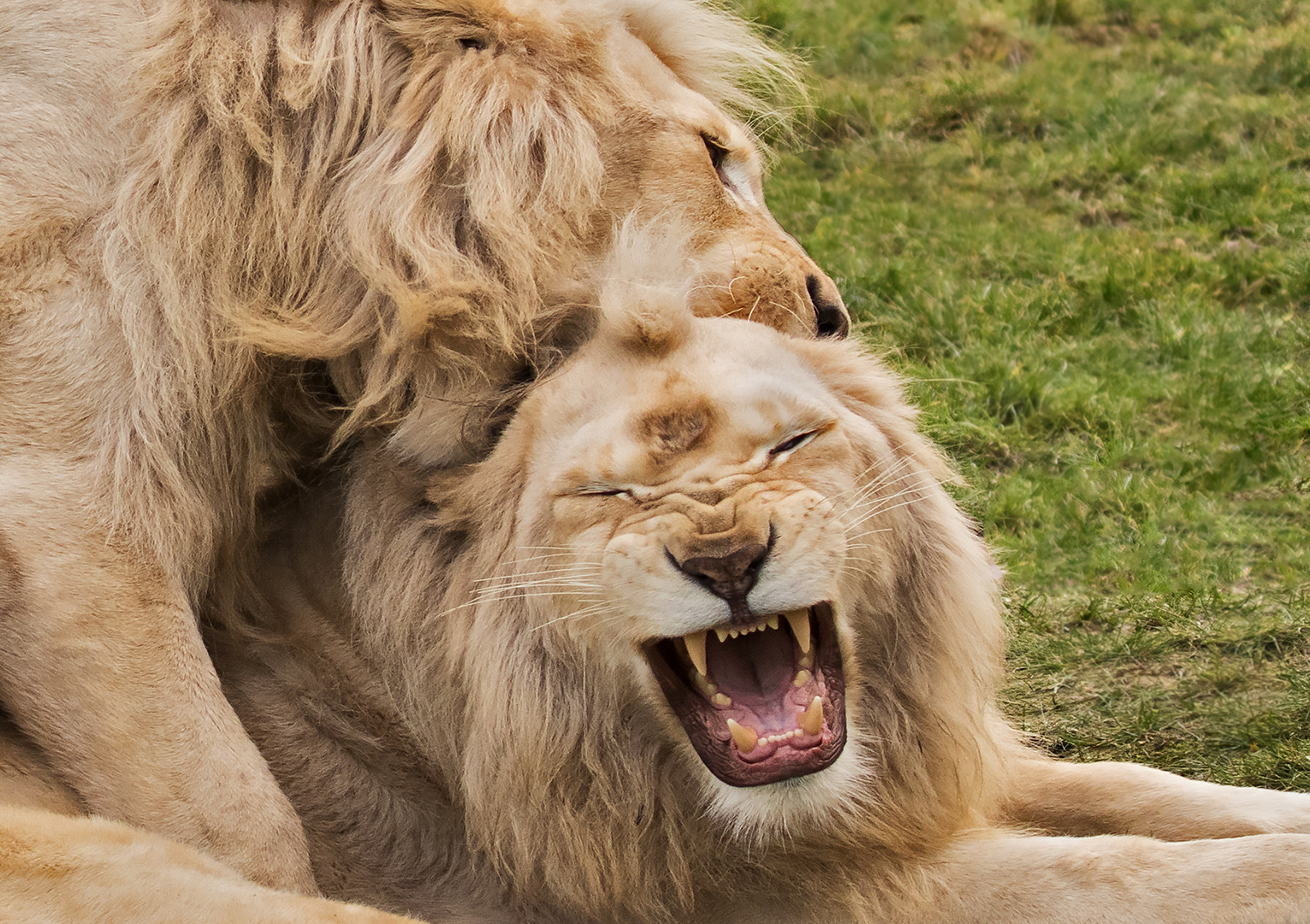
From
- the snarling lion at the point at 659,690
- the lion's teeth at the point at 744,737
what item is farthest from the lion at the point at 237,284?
the lion's teeth at the point at 744,737

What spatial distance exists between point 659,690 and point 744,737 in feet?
0.48

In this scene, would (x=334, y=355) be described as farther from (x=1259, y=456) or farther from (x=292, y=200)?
(x=1259, y=456)

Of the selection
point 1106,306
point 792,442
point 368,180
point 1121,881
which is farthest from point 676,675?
point 1106,306

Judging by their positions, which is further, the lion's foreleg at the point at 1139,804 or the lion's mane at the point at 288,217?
the lion's foreleg at the point at 1139,804

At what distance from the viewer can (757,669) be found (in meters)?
2.24

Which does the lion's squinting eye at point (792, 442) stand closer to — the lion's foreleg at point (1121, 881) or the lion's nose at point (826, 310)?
the lion's nose at point (826, 310)

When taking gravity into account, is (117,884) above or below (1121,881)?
above

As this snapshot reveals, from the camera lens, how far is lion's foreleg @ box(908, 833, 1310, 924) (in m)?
2.31

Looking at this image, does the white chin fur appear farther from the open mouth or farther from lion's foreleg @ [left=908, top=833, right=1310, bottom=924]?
lion's foreleg @ [left=908, top=833, right=1310, bottom=924]

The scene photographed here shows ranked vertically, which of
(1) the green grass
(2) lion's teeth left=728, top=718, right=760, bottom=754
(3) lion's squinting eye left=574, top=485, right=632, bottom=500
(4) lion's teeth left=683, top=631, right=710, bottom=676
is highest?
(3) lion's squinting eye left=574, top=485, right=632, bottom=500

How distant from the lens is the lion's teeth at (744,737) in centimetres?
218

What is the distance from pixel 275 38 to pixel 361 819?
1.30m

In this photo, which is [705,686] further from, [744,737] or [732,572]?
[732,572]

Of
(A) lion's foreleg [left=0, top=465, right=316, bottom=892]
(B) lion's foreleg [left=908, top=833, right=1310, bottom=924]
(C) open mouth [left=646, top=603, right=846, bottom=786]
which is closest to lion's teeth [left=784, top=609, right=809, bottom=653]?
(C) open mouth [left=646, top=603, right=846, bottom=786]
